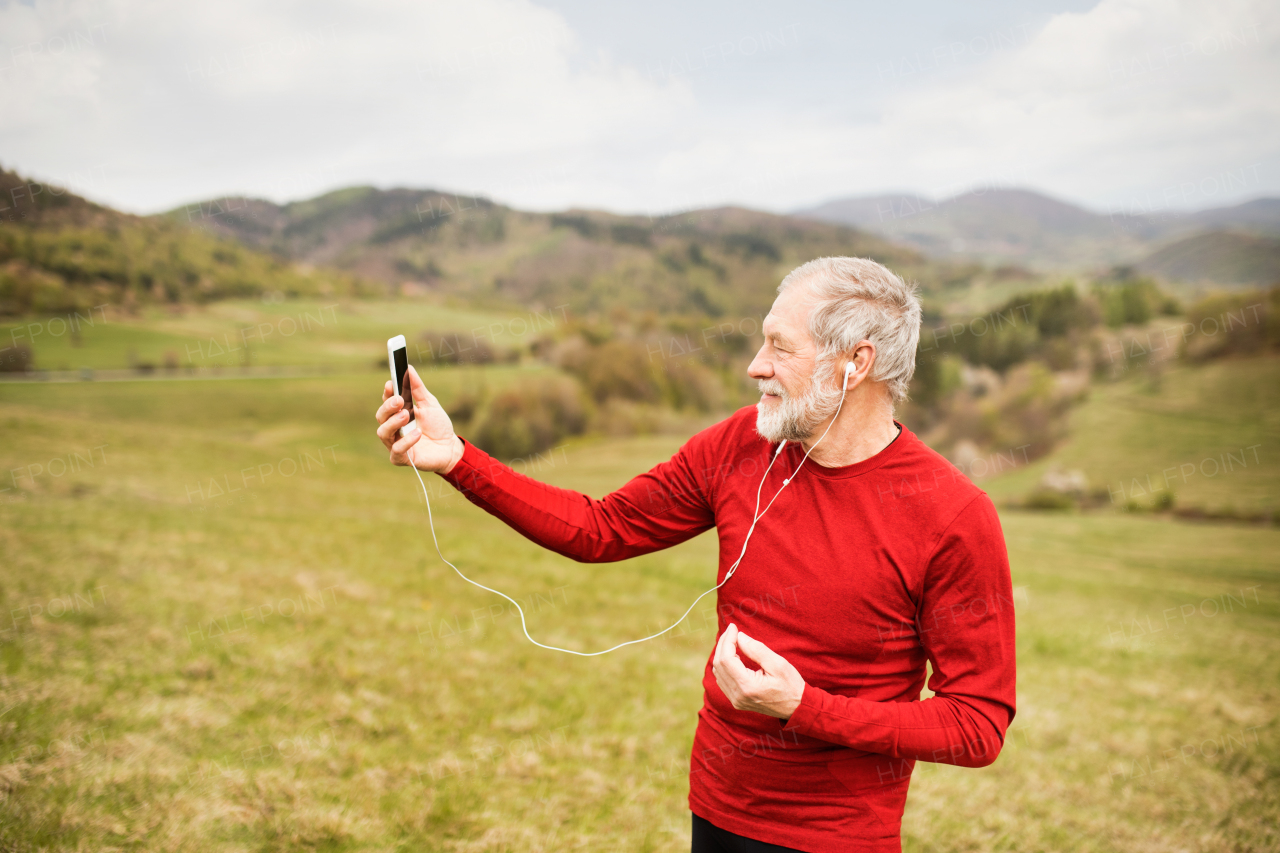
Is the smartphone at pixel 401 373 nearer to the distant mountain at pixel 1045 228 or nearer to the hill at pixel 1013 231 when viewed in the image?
the distant mountain at pixel 1045 228

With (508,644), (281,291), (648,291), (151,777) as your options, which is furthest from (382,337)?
(151,777)

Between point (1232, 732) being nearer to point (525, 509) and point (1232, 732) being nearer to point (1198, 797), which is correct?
point (1198, 797)

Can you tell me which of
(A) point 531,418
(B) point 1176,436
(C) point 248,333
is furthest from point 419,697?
(B) point 1176,436

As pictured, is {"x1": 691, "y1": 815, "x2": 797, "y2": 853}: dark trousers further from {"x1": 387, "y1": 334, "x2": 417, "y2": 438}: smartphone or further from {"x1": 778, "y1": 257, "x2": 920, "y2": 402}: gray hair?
{"x1": 387, "y1": 334, "x2": 417, "y2": 438}: smartphone

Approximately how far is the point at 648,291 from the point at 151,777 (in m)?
62.3

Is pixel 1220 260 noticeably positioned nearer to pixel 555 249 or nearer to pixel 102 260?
pixel 555 249

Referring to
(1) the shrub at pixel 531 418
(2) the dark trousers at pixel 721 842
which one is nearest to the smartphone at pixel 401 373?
(2) the dark trousers at pixel 721 842

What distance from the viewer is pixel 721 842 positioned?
1962 mm

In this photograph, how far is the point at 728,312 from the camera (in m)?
66.0

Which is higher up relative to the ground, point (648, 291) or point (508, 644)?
point (648, 291)

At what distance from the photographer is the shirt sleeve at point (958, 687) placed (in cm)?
162

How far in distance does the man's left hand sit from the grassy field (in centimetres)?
289

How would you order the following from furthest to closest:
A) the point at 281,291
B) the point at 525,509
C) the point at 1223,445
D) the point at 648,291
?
the point at 648,291
the point at 281,291
the point at 1223,445
the point at 525,509

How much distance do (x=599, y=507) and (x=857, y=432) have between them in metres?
0.85
